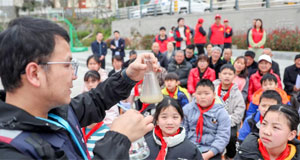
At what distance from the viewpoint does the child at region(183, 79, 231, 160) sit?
A: 3.05 m

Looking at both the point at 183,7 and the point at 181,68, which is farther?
the point at 183,7

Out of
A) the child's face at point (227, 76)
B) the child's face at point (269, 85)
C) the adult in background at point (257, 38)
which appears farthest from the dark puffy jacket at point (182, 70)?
the adult in background at point (257, 38)

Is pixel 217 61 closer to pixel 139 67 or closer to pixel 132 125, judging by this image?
pixel 139 67

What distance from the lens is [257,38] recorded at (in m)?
8.12

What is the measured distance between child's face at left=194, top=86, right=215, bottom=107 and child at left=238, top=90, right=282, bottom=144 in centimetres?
49

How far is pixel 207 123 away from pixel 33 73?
95.8 inches

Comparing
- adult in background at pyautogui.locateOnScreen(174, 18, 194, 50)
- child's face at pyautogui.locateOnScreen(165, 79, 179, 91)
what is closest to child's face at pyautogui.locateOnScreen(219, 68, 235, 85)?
child's face at pyautogui.locateOnScreen(165, 79, 179, 91)

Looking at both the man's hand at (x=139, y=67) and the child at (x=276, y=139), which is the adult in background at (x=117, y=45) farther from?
the man's hand at (x=139, y=67)

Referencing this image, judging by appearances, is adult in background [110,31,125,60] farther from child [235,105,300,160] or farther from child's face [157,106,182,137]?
child [235,105,300,160]

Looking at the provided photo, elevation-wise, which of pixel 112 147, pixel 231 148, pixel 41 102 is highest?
pixel 41 102

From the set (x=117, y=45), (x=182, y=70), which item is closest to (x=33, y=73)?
(x=182, y=70)

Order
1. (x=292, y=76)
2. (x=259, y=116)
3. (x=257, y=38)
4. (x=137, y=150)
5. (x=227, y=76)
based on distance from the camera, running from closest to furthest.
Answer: (x=137, y=150), (x=259, y=116), (x=227, y=76), (x=292, y=76), (x=257, y=38)

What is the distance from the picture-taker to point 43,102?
116 centimetres

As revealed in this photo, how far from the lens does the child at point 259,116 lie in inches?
A: 116
